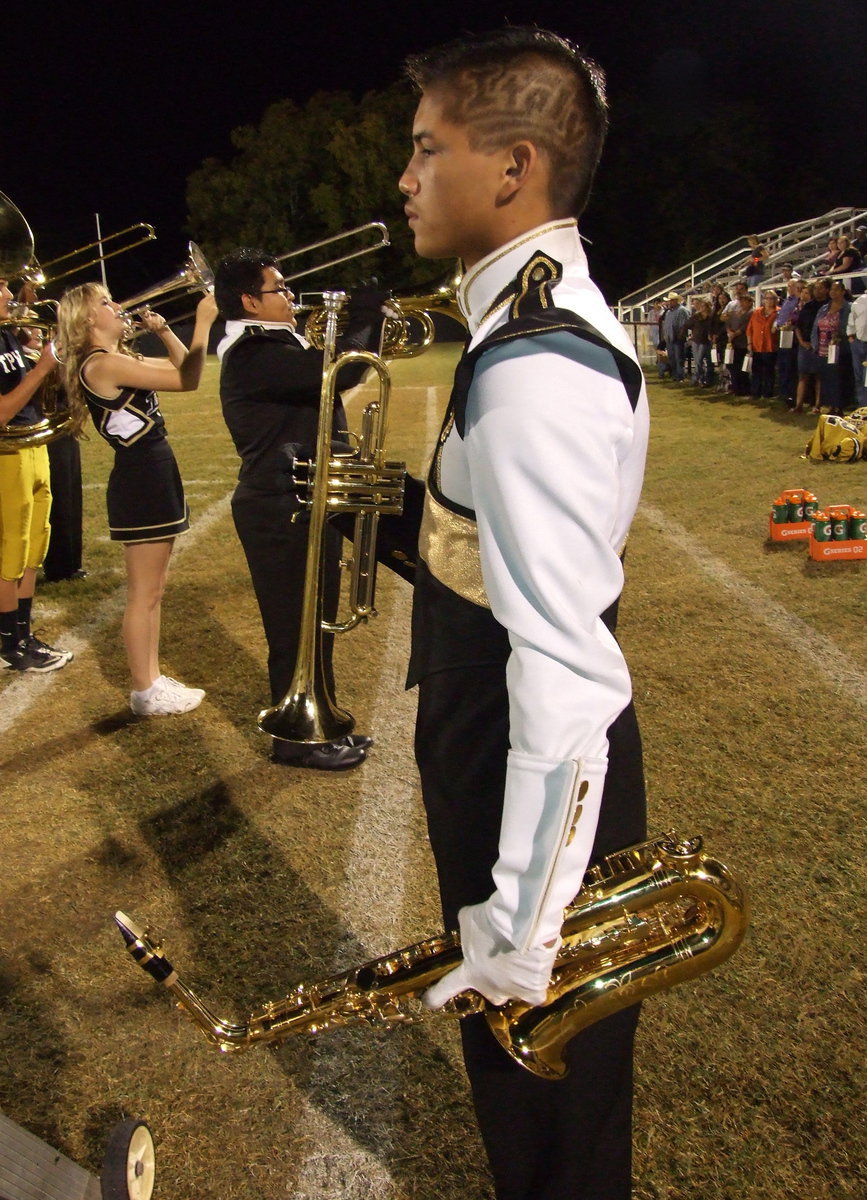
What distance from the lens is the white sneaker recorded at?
4.31 m

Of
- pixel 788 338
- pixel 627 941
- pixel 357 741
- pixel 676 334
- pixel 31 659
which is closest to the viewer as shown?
pixel 627 941

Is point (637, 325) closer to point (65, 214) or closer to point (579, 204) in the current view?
point (579, 204)

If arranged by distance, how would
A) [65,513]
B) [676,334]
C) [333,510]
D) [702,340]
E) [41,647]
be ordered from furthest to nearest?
[676,334]
[702,340]
[65,513]
[41,647]
[333,510]

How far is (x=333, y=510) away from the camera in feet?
6.47

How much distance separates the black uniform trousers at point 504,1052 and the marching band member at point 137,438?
116 inches

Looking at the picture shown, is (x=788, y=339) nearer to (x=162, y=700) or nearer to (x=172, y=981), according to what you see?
(x=162, y=700)

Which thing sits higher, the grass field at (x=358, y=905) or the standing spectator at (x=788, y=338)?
the standing spectator at (x=788, y=338)

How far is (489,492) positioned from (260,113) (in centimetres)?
5567

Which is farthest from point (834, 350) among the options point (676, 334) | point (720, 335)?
point (676, 334)

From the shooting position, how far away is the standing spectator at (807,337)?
12.9m

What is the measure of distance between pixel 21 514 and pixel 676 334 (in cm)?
1767

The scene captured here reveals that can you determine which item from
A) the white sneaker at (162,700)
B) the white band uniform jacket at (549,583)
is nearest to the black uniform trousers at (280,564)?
the white sneaker at (162,700)

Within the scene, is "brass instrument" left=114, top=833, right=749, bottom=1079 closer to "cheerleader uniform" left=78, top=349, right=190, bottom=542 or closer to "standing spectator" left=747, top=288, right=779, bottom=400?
"cheerleader uniform" left=78, top=349, right=190, bottom=542

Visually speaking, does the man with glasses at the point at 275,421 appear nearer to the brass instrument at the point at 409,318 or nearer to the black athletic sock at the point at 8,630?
the brass instrument at the point at 409,318
